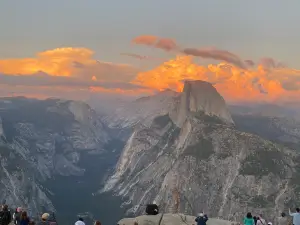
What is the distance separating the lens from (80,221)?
55000 mm

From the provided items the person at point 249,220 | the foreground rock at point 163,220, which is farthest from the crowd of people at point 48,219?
the foreground rock at point 163,220

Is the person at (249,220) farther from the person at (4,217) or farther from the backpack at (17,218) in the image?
the person at (4,217)

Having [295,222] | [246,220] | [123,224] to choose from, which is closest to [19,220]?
[123,224]

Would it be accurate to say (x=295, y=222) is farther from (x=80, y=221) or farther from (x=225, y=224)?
(x=80, y=221)

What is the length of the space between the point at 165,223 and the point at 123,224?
21.0ft

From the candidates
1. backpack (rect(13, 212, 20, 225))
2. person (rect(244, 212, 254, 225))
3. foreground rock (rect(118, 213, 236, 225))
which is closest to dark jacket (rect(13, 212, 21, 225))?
backpack (rect(13, 212, 20, 225))

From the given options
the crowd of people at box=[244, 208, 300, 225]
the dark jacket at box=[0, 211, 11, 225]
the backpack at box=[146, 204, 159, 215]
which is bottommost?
the backpack at box=[146, 204, 159, 215]

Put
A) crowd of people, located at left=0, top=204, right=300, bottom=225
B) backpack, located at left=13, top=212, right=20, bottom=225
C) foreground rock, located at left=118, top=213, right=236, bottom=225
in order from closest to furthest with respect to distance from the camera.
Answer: crowd of people, located at left=0, top=204, right=300, bottom=225
backpack, located at left=13, top=212, right=20, bottom=225
foreground rock, located at left=118, top=213, right=236, bottom=225

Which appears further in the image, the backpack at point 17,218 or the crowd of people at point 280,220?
the crowd of people at point 280,220

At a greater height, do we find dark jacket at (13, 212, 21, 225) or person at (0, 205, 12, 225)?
person at (0, 205, 12, 225)

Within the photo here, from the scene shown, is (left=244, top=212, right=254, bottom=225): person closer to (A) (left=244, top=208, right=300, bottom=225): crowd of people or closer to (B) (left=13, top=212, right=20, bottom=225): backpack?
(A) (left=244, top=208, right=300, bottom=225): crowd of people

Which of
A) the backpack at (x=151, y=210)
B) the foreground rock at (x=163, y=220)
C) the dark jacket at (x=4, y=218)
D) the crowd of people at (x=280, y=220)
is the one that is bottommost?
the foreground rock at (x=163, y=220)

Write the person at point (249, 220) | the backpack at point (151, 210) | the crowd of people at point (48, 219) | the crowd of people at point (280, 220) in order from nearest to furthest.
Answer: the crowd of people at point (48, 219) → the crowd of people at point (280, 220) → the person at point (249, 220) → the backpack at point (151, 210)

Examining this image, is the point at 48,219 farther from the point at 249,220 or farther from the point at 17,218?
the point at 249,220
